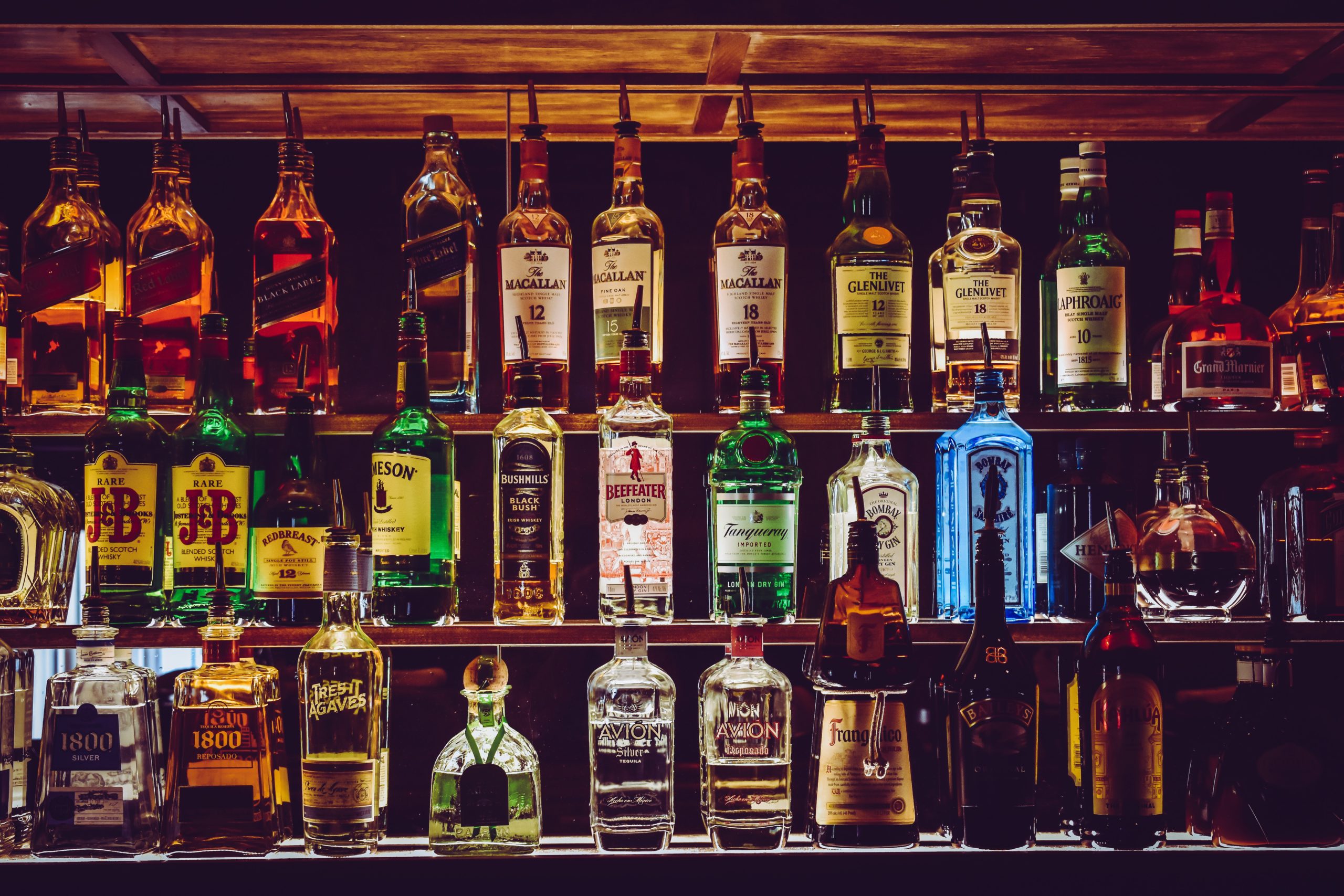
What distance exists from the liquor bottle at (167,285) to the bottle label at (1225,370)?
59.9 inches

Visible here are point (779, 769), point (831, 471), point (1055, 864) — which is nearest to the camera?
point (1055, 864)

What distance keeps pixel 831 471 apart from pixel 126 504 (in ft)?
3.69

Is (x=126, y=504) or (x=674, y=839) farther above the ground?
(x=126, y=504)

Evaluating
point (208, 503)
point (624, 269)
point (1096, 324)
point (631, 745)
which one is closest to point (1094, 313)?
point (1096, 324)

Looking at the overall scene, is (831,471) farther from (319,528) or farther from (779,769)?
(319,528)

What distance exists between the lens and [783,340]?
1.79 m

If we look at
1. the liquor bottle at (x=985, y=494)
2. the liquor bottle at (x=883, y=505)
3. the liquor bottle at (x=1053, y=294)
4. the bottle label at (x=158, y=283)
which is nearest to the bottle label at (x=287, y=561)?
the bottle label at (x=158, y=283)

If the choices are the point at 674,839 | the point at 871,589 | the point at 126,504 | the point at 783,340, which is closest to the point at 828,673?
the point at 871,589

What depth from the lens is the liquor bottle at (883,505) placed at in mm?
A: 1764

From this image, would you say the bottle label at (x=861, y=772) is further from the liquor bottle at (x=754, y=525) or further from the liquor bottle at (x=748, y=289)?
the liquor bottle at (x=748, y=289)

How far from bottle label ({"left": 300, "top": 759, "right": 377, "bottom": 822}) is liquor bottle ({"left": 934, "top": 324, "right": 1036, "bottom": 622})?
880 millimetres

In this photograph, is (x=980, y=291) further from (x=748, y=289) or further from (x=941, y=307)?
(x=748, y=289)

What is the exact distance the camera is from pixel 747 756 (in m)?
1.72

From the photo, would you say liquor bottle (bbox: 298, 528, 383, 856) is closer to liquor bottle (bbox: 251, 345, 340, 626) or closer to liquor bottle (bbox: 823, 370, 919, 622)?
liquor bottle (bbox: 251, 345, 340, 626)
